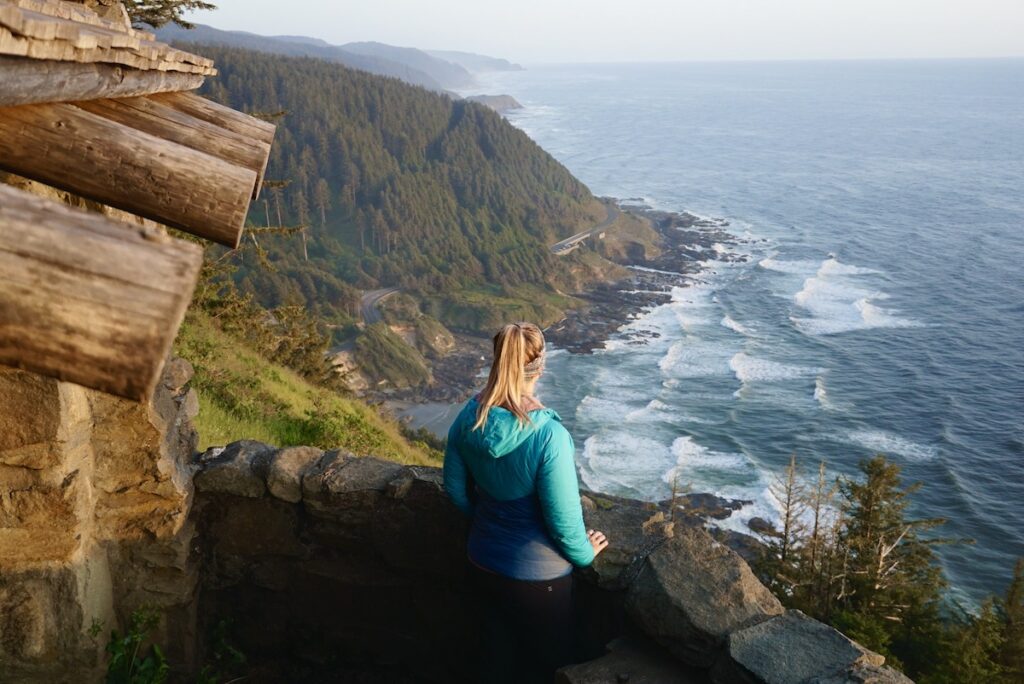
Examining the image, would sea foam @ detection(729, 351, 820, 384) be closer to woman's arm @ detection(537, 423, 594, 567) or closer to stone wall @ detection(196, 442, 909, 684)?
stone wall @ detection(196, 442, 909, 684)

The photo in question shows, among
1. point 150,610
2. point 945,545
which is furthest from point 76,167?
point 945,545

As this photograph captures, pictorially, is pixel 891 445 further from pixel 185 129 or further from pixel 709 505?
pixel 185 129

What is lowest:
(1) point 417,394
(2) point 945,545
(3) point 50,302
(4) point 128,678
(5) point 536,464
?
(1) point 417,394

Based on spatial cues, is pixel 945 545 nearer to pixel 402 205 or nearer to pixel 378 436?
pixel 378 436

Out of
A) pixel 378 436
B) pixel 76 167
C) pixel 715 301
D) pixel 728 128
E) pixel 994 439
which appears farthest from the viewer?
pixel 728 128

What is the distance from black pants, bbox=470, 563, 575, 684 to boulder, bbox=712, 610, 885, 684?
723mm

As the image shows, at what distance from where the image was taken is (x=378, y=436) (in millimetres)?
14570

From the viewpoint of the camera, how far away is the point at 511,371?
3588mm

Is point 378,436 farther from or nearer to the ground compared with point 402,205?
farther from the ground

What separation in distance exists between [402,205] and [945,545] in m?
66.9

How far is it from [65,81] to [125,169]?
254 millimetres

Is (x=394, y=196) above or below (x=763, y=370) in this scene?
above

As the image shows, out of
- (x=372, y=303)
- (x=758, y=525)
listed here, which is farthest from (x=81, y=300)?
(x=372, y=303)

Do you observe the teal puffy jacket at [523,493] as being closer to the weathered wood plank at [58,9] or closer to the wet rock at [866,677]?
the wet rock at [866,677]
